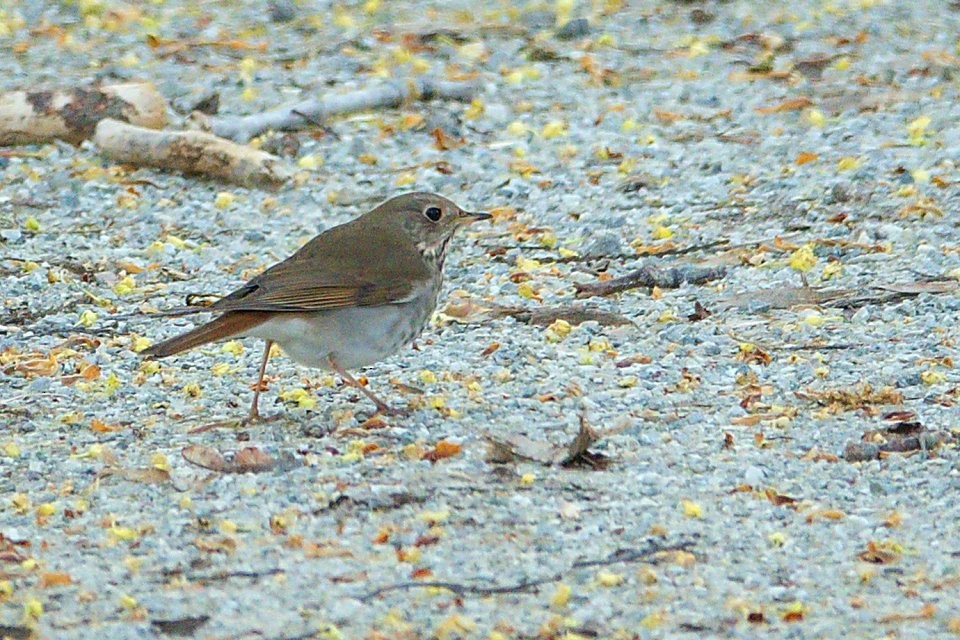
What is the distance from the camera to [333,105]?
433 inches

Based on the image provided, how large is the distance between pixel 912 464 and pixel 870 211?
331cm

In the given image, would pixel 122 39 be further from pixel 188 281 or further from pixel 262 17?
pixel 188 281

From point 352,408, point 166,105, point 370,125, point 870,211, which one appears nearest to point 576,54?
point 370,125

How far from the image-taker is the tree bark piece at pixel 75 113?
34.1 ft

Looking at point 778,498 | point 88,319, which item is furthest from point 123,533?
point 88,319

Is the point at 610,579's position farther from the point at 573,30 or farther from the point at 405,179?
the point at 573,30

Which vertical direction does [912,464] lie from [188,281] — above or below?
above

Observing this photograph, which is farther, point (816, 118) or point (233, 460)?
point (816, 118)

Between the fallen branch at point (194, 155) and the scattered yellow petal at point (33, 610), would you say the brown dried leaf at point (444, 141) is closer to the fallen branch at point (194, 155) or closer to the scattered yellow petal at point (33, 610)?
A: the fallen branch at point (194, 155)

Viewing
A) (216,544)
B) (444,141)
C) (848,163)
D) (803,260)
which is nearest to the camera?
(216,544)

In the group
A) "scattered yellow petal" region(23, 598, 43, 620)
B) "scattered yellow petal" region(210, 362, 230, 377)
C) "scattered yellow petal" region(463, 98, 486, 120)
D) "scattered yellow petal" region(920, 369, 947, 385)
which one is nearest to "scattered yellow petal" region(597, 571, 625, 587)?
"scattered yellow petal" region(23, 598, 43, 620)

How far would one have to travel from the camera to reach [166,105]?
10.8 metres

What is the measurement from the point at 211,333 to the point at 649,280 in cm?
250

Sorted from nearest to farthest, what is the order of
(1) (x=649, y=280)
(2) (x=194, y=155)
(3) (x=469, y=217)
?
(3) (x=469, y=217) < (1) (x=649, y=280) < (2) (x=194, y=155)
